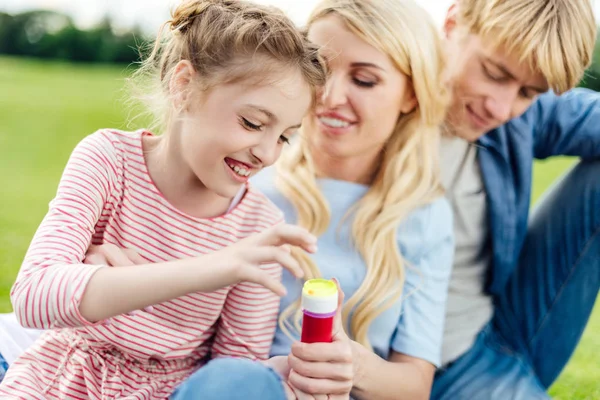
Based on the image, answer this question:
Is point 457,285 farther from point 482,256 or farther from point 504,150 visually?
point 504,150

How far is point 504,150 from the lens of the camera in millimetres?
2268

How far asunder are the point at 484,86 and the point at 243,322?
105 centimetres

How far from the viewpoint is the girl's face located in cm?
153

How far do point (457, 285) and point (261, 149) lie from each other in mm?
1053

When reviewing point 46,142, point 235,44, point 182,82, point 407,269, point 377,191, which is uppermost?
point 235,44

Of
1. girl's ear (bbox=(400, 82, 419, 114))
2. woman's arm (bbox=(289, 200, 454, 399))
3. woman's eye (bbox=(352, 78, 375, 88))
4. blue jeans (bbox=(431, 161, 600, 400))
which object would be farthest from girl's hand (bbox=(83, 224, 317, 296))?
blue jeans (bbox=(431, 161, 600, 400))

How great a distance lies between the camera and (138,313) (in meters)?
1.66

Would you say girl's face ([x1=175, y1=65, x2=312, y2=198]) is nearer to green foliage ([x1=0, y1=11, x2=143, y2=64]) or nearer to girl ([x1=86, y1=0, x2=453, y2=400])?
girl ([x1=86, y1=0, x2=453, y2=400])

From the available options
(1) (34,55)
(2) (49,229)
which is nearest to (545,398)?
(2) (49,229)


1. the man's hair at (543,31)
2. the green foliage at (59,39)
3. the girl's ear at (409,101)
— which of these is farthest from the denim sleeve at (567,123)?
the green foliage at (59,39)

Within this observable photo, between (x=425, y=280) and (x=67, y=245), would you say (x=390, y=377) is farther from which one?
(x=67, y=245)

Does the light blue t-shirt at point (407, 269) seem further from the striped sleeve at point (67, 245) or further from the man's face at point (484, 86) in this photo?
the striped sleeve at point (67, 245)

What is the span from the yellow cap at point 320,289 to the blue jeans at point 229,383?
7.3 inches

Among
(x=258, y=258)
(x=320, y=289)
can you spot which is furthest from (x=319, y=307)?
(x=258, y=258)
